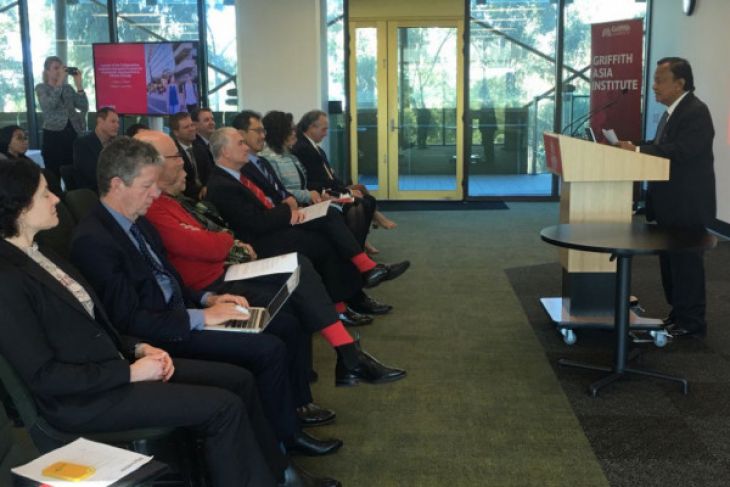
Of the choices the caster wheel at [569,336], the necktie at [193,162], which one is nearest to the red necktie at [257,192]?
the necktie at [193,162]

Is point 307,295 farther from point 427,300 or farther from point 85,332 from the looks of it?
point 427,300

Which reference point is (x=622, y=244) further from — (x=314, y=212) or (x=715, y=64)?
(x=715, y=64)

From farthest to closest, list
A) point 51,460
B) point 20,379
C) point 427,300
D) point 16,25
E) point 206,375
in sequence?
point 16,25, point 427,300, point 206,375, point 20,379, point 51,460

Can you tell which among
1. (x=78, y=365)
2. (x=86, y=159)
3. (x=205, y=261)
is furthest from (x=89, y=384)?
(x=86, y=159)

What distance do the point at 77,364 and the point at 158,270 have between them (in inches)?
27.5

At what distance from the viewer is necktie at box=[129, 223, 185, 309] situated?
264 cm

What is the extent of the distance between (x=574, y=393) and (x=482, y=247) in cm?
371

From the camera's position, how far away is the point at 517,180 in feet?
34.0

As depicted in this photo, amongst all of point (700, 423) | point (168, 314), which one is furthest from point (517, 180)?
point (168, 314)

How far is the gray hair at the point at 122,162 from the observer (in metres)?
2.60

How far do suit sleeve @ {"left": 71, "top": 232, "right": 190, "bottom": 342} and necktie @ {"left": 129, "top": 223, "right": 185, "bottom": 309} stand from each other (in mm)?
135

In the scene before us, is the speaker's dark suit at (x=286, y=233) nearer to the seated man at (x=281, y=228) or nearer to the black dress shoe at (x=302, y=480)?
the seated man at (x=281, y=228)

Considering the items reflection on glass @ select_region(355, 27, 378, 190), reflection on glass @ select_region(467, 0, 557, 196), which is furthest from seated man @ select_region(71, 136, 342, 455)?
reflection on glass @ select_region(467, 0, 557, 196)

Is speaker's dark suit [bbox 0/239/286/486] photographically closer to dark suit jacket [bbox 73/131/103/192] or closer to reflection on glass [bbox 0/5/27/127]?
dark suit jacket [bbox 73/131/103/192]
